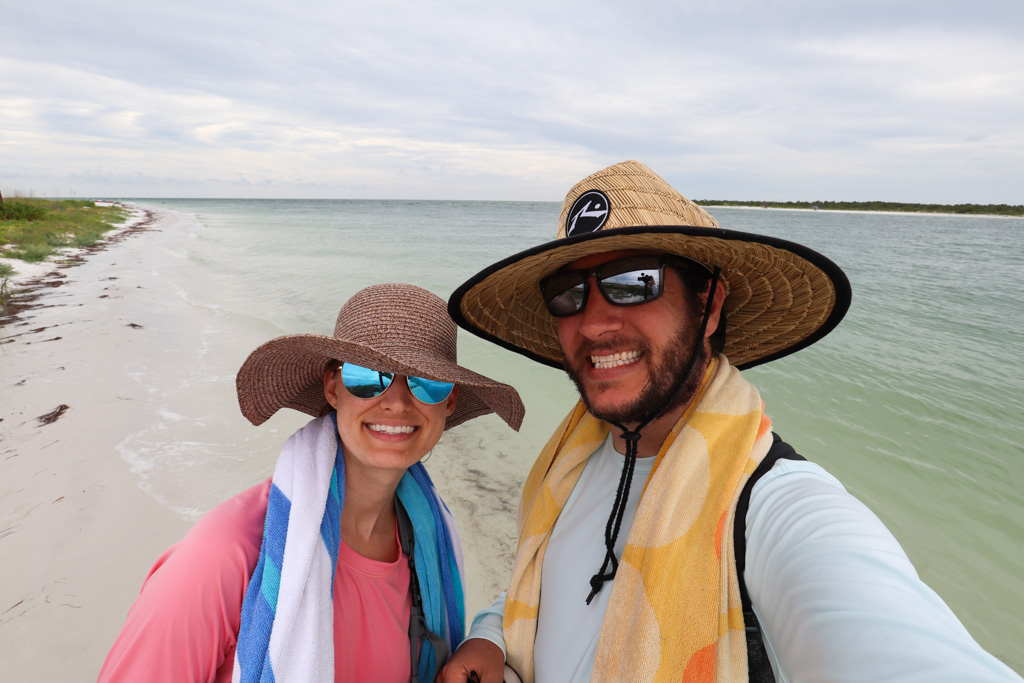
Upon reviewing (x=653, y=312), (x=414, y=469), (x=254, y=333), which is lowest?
(x=254, y=333)

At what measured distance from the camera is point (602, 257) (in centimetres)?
169

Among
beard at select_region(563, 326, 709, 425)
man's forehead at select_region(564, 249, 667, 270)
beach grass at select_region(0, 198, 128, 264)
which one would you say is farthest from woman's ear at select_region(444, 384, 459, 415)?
beach grass at select_region(0, 198, 128, 264)

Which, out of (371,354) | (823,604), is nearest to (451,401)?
(371,354)

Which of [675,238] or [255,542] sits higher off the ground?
[675,238]

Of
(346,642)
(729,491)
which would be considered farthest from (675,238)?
(346,642)

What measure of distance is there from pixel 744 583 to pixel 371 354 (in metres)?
1.17

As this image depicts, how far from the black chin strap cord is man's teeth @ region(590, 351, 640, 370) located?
0.55 feet

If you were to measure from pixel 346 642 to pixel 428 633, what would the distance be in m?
0.28

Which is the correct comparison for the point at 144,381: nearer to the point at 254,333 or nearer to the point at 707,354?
the point at 254,333

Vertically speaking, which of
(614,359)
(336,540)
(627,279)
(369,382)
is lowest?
(336,540)

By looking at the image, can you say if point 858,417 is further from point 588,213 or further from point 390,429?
point 390,429

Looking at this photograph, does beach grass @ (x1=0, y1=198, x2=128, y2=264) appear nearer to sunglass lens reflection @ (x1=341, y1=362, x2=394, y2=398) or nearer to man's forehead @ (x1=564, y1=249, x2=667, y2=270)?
sunglass lens reflection @ (x1=341, y1=362, x2=394, y2=398)

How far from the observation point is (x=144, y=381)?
18.2ft

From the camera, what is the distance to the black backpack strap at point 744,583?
106 centimetres
